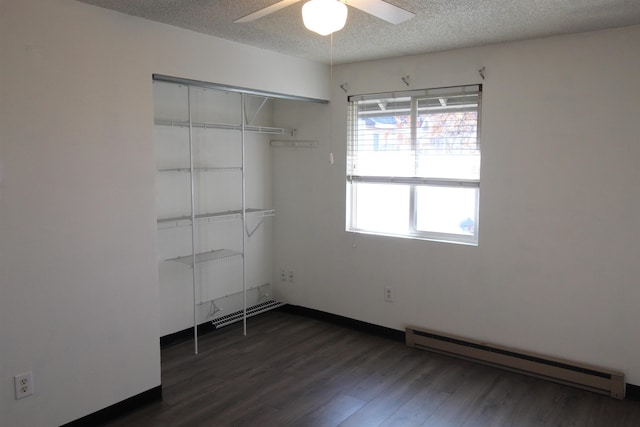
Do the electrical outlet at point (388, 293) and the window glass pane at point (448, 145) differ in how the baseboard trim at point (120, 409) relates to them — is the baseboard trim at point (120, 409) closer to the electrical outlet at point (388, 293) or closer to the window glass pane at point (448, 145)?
the electrical outlet at point (388, 293)

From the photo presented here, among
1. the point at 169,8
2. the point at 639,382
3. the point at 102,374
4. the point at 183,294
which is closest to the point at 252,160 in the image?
the point at 183,294

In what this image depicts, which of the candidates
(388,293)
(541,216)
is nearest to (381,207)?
(388,293)

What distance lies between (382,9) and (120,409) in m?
2.63

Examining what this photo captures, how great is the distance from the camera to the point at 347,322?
4395mm

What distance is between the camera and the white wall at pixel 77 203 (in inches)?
93.3

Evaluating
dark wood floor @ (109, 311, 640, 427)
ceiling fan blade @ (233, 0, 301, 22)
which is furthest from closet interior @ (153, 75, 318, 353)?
ceiling fan blade @ (233, 0, 301, 22)

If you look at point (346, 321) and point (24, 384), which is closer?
point (24, 384)

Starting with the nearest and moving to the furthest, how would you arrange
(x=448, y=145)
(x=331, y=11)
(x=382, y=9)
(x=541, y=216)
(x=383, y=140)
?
(x=331, y=11), (x=382, y=9), (x=541, y=216), (x=448, y=145), (x=383, y=140)

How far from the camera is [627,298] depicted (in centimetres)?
305

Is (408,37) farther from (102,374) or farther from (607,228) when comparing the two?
(102,374)

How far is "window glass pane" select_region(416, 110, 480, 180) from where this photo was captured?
3609mm

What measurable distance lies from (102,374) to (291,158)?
2564 millimetres

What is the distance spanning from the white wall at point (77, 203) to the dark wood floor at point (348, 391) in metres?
0.43

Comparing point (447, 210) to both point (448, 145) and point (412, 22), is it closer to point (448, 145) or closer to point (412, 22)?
point (448, 145)
